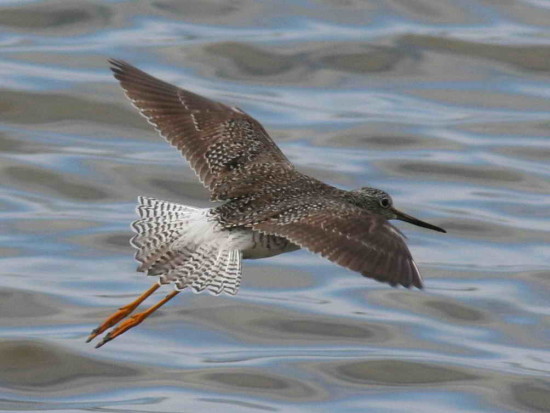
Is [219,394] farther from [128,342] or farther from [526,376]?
[526,376]

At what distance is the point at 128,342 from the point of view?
1145 cm

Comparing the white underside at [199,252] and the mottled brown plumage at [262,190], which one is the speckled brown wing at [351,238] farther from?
the white underside at [199,252]

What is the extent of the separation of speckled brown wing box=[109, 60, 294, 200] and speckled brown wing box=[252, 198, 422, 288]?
0.84 meters

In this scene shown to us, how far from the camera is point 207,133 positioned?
9727 mm

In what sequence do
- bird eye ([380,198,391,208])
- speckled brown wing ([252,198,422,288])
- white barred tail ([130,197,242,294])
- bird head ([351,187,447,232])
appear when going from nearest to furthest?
speckled brown wing ([252,198,422,288]), white barred tail ([130,197,242,294]), bird head ([351,187,447,232]), bird eye ([380,198,391,208])

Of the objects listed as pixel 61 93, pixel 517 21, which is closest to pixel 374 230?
pixel 61 93

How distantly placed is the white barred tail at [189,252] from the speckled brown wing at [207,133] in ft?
1.22

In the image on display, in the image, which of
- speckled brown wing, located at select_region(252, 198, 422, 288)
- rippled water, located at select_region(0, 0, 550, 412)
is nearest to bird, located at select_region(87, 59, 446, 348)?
speckled brown wing, located at select_region(252, 198, 422, 288)

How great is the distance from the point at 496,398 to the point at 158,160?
5468mm

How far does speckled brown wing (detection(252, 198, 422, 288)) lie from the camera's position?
794 cm

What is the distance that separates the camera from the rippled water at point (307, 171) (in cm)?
1095

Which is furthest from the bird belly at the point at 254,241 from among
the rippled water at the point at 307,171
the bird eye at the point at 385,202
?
the rippled water at the point at 307,171

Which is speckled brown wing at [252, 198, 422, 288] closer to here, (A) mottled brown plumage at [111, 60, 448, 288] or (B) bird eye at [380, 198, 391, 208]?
(A) mottled brown plumage at [111, 60, 448, 288]

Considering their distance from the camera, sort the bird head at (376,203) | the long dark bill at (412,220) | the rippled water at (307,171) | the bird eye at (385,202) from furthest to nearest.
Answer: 1. the rippled water at (307,171)
2. the bird eye at (385,202)
3. the bird head at (376,203)
4. the long dark bill at (412,220)
